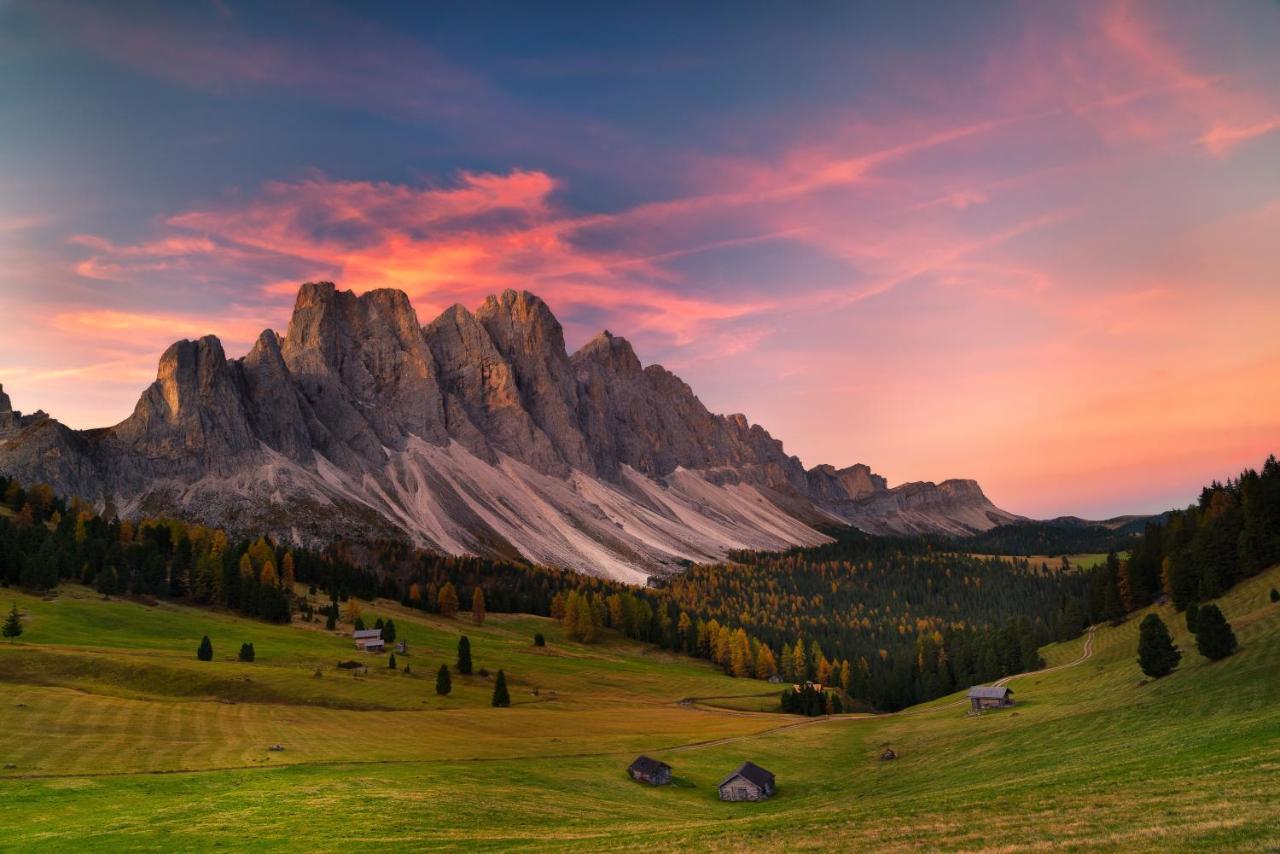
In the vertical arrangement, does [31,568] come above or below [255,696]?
above

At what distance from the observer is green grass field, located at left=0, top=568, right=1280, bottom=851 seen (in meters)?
30.4

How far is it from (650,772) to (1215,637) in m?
45.6

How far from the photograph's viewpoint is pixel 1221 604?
85938 mm

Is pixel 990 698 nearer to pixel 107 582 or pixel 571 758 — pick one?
pixel 571 758

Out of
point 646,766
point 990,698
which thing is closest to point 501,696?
point 646,766

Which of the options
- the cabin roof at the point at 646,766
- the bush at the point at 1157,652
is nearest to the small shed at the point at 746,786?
the cabin roof at the point at 646,766

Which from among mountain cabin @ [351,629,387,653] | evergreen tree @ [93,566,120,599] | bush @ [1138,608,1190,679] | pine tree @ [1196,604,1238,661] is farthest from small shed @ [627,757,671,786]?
evergreen tree @ [93,566,120,599]

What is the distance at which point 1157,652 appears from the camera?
208ft

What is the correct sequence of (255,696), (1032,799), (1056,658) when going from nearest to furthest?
(1032,799) < (255,696) < (1056,658)

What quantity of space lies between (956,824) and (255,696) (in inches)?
3030

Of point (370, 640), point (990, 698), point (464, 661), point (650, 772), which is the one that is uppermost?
point (990, 698)

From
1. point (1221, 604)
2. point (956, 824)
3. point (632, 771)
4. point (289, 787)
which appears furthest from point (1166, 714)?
point (289, 787)

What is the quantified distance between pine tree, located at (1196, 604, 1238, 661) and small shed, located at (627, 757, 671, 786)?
143 ft

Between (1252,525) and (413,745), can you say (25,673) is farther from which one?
(1252,525)
